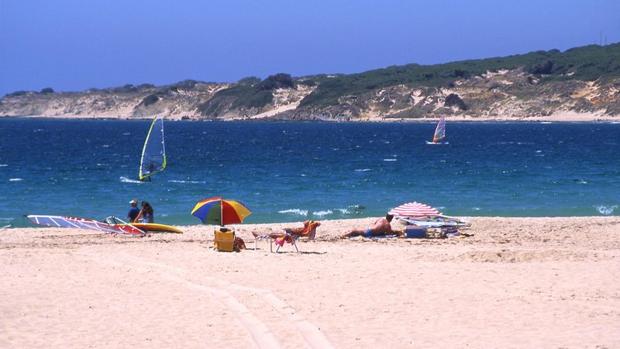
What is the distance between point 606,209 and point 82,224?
17612 millimetres

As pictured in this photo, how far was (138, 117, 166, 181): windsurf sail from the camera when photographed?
28516 mm

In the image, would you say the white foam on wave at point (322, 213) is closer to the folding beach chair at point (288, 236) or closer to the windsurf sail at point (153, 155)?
the windsurf sail at point (153, 155)

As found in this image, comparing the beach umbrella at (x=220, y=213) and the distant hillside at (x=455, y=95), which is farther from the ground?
the distant hillside at (x=455, y=95)

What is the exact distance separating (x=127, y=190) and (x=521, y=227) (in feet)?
62.7

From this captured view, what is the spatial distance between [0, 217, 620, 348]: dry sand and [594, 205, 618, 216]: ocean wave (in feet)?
29.7

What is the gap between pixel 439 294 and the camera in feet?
49.1

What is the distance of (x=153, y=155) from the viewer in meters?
29.6

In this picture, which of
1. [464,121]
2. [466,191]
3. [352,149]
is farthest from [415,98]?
[466,191]

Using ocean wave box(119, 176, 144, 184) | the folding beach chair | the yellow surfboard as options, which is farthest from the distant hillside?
the folding beach chair

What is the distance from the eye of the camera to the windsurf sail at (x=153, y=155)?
28.5 meters

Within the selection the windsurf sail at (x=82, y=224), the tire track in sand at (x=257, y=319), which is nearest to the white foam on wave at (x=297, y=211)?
the windsurf sail at (x=82, y=224)

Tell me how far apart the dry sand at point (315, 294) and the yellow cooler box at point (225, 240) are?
265mm

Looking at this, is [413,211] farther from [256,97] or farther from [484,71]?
[256,97]

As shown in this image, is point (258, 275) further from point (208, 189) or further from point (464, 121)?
point (464, 121)
